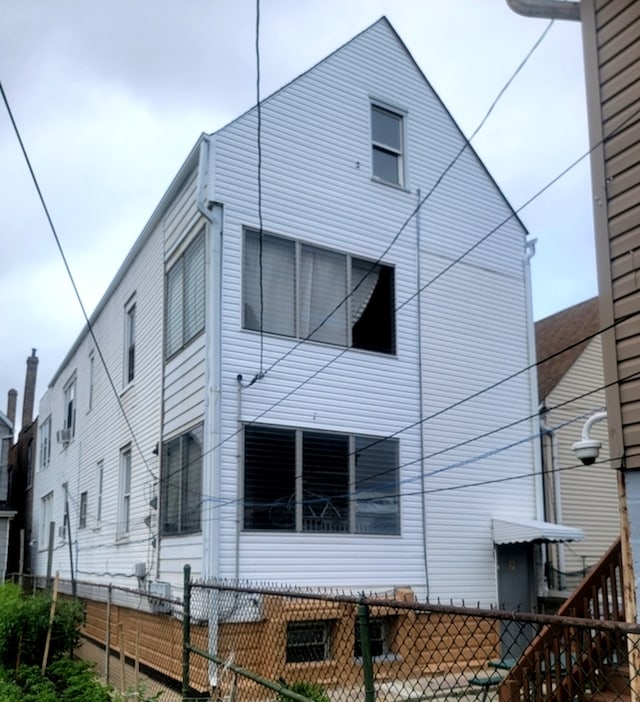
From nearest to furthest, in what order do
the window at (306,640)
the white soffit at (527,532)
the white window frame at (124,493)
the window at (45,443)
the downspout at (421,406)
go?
the window at (306,640), the downspout at (421,406), the white soffit at (527,532), the white window frame at (124,493), the window at (45,443)

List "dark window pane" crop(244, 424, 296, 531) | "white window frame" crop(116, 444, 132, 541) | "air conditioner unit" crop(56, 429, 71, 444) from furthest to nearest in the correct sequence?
1. "air conditioner unit" crop(56, 429, 71, 444)
2. "white window frame" crop(116, 444, 132, 541)
3. "dark window pane" crop(244, 424, 296, 531)

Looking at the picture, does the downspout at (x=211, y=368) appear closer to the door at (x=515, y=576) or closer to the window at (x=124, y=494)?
Result: the window at (x=124, y=494)

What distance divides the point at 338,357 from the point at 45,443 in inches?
646

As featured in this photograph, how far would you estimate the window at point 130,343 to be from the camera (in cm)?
1469

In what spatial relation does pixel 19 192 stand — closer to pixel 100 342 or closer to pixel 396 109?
pixel 396 109

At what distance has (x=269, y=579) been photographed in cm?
1020

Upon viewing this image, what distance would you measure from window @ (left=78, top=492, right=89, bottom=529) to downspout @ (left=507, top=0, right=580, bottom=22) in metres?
14.6

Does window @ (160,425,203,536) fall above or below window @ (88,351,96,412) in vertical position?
below

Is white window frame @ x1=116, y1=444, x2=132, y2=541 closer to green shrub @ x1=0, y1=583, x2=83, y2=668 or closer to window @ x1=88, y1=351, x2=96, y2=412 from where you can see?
window @ x1=88, y1=351, x2=96, y2=412

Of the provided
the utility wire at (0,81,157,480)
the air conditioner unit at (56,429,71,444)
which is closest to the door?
the utility wire at (0,81,157,480)

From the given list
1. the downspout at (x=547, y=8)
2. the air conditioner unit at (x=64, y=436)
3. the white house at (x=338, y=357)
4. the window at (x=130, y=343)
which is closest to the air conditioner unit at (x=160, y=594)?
the white house at (x=338, y=357)

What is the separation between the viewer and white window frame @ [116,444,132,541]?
14305mm

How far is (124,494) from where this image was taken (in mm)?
14648

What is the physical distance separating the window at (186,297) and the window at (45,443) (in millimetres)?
13072
